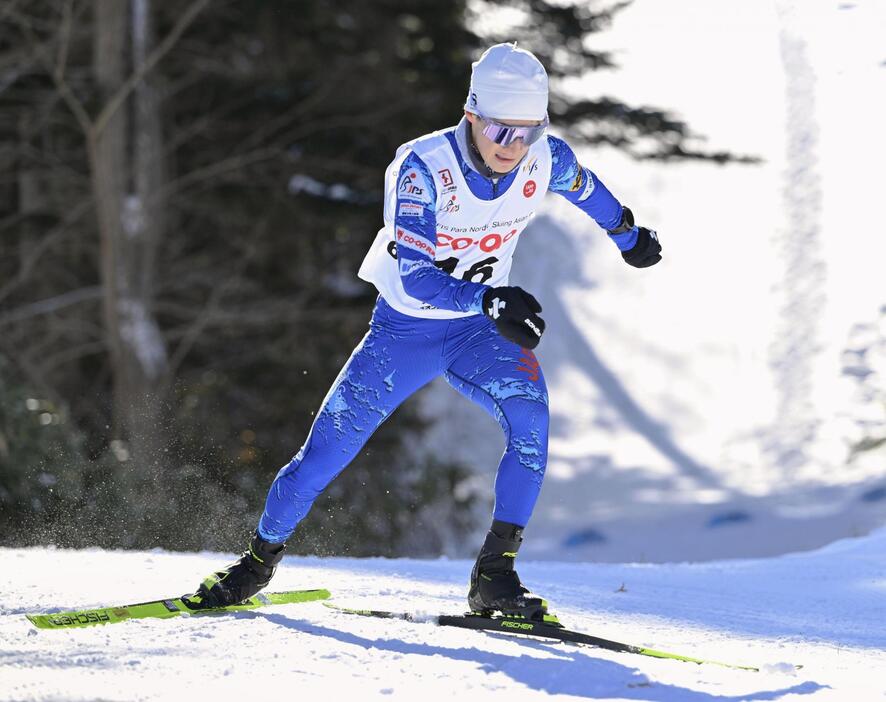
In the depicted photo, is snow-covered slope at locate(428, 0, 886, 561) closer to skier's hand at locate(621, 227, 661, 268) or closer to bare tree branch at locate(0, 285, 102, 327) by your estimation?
bare tree branch at locate(0, 285, 102, 327)

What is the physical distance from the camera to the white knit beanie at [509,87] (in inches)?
166

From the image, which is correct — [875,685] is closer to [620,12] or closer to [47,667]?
→ [47,667]

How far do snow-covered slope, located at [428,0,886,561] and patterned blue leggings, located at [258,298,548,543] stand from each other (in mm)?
9146

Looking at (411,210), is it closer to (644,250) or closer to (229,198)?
(644,250)

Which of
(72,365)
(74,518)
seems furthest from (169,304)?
(74,518)

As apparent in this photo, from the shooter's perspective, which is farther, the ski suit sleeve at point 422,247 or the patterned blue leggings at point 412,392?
the patterned blue leggings at point 412,392

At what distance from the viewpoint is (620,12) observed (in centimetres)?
1661

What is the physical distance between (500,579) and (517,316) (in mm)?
1023

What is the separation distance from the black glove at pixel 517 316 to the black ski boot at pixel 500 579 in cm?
81

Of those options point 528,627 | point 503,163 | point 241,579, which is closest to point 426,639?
point 528,627

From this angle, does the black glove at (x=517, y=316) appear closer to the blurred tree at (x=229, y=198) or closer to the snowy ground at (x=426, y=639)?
the snowy ground at (x=426, y=639)

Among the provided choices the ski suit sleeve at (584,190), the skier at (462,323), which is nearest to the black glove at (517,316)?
the skier at (462,323)

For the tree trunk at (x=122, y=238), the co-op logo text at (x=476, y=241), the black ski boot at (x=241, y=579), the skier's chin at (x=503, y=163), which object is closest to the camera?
the skier's chin at (x=503, y=163)

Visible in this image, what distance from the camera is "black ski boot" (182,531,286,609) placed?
456cm
